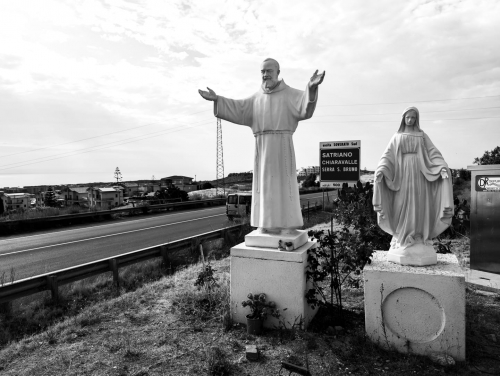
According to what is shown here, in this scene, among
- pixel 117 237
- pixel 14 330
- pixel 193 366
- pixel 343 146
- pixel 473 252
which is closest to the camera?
pixel 193 366

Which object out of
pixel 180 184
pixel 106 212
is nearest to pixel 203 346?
pixel 106 212

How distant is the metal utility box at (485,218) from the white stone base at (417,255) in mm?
4469

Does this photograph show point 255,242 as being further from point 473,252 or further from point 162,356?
point 473,252

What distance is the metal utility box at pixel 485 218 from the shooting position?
755cm

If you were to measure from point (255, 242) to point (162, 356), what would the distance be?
6.08ft

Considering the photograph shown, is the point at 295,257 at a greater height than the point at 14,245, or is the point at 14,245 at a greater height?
the point at 295,257

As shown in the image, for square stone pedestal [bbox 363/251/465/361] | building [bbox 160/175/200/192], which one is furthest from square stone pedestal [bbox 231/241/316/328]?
building [bbox 160/175/200/192]

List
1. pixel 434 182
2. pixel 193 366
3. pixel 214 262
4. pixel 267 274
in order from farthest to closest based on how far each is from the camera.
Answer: pixel 214 262 < pixel 267 274 < pixel 434 182 < pixel 193 366

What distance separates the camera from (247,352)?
13.0 feet

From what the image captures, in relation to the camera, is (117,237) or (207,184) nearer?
(117,237)

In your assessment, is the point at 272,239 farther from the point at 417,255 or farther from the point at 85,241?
the point at 85,241

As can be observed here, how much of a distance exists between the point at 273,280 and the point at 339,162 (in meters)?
7.81

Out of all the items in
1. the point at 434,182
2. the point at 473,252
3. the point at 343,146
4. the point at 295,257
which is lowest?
the point at 473,252

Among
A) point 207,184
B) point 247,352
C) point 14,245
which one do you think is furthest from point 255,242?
point 207,184
